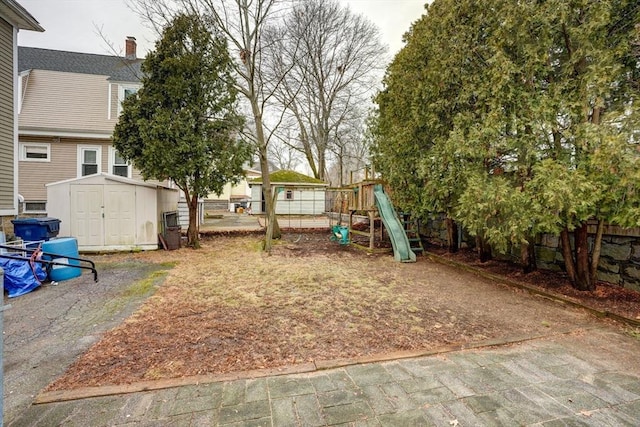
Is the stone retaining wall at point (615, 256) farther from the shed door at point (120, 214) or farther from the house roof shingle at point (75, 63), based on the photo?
the house roof shingle at point (75, 63)

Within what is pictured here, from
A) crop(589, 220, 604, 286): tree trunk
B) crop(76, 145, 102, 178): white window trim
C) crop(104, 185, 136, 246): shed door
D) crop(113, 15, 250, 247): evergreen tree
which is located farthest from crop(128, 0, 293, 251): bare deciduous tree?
crop(589, 220, 604, 286): tree trunk

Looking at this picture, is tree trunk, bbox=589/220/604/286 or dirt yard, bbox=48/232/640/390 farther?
tree trunk, bbox=589/220/604/286

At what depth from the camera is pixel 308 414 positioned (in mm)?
1998

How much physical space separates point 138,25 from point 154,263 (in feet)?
25.0

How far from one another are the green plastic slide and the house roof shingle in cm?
1203

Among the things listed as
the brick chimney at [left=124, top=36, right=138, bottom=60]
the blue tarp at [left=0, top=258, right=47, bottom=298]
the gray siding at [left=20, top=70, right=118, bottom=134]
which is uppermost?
the brick chimney at [left=124, top=36, right=138, bottom=60]

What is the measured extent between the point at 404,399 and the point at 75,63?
60.5ft

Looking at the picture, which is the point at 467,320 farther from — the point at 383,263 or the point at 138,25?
the point at 138,25

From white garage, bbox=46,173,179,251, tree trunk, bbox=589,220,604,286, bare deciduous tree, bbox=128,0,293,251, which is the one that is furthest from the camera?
bare deciduous tree, bbox=128,0,293,251

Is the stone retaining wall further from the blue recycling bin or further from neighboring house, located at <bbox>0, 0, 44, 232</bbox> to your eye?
neighboring house, located at <bbox>0, 0, 44, 232</bbox>

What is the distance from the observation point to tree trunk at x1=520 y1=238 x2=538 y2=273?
5.49 m

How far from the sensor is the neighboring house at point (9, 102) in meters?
7.16

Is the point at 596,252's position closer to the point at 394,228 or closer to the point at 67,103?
the point at 394,228

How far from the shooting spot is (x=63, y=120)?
12.1 meters
